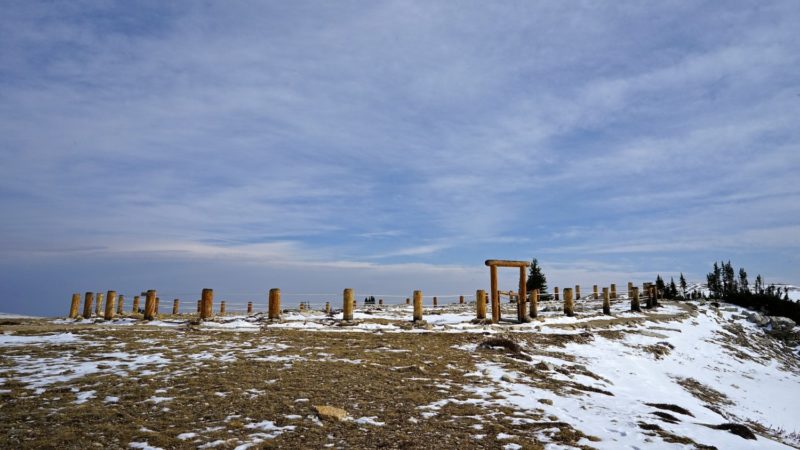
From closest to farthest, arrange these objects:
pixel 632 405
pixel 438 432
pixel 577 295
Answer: pixel 438 432
pixel 632 405
pixel 577 295

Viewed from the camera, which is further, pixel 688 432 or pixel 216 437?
pixel 688 432

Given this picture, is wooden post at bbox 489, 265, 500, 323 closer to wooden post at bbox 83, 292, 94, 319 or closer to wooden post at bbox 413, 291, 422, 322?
wooden post at bbox 413, 291, 422, 322

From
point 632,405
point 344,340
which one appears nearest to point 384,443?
point 632,405

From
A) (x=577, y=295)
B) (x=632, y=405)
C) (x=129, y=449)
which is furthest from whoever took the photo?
(x=577, y=295)

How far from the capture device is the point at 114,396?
7.86 meters

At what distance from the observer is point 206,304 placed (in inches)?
781

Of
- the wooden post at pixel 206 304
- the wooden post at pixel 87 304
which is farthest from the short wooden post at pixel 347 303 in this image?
the wooden post at pixel 87 304

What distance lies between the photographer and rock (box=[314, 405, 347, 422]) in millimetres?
7125

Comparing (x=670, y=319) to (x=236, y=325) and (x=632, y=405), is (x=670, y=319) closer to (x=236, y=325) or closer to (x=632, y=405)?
(x=632, y=405)

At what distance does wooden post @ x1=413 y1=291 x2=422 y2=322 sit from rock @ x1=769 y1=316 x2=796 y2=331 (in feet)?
88.4

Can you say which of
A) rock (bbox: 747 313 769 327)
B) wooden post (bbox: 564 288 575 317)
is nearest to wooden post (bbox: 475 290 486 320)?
wooden post (bbox: 564 288 575 317)

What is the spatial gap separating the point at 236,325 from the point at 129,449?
13105mm

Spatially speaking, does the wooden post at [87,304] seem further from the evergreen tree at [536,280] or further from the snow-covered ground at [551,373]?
the evergreen tree at [536,280]

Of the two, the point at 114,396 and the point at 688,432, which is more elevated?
the point at 114,396
